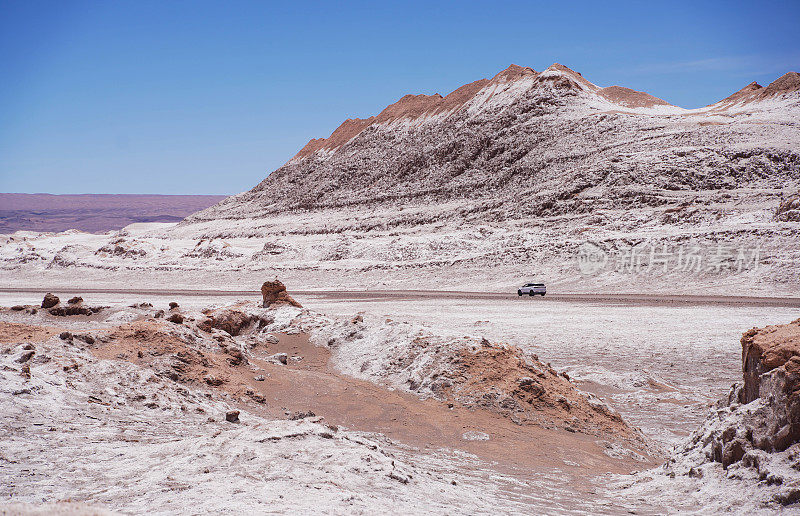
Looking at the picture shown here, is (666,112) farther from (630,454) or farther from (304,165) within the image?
(630,454)

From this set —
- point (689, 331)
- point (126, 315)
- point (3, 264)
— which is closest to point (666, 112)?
point (689, 331)

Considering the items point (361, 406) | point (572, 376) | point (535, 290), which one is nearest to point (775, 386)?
point (361, 406)

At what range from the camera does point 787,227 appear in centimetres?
3600

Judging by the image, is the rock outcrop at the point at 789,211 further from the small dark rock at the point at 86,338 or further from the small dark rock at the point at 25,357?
the small dark rock at the point at 25,357

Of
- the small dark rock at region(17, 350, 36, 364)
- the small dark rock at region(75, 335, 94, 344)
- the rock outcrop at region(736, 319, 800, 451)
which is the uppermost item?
the rock outcrop at region(736, 319, 800, 451)

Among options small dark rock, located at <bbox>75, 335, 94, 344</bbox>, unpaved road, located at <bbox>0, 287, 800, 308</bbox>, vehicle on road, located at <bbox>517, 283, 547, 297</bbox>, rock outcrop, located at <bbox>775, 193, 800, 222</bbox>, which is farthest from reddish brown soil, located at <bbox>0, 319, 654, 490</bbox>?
rock outcrop, located at <bbox>775, 193, 800, 222</bbox>

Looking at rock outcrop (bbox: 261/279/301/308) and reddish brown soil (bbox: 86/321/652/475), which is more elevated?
rock outcrop (bbox: 261/279/301/308)

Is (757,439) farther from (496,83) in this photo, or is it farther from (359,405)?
(496,83)

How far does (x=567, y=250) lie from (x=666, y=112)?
4353 cm

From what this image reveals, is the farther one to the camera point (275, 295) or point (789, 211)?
point (789, 211)

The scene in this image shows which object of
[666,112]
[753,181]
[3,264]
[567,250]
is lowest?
[3,264]

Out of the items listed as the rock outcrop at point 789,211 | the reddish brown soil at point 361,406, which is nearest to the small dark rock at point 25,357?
the reddish brown soil at point 361,406

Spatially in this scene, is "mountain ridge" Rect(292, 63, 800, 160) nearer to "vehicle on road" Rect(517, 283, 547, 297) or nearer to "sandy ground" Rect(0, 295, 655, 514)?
"vehicle on road" Rect(517, 283, 547, 297)

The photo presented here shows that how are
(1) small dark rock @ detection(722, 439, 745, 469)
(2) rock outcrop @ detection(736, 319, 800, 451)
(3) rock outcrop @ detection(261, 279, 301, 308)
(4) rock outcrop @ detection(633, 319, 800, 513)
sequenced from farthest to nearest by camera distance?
1. (3) rock outcrop @ detection(261, 279, 301, 308)
2. (1) small dark rock @ detection(722, 439, 745, 469)
3. (2) rock outcrop @ detection(736, 319, 800, 451)
4. (4) rock outcrop @ detection(633, 319, 800, 513)
